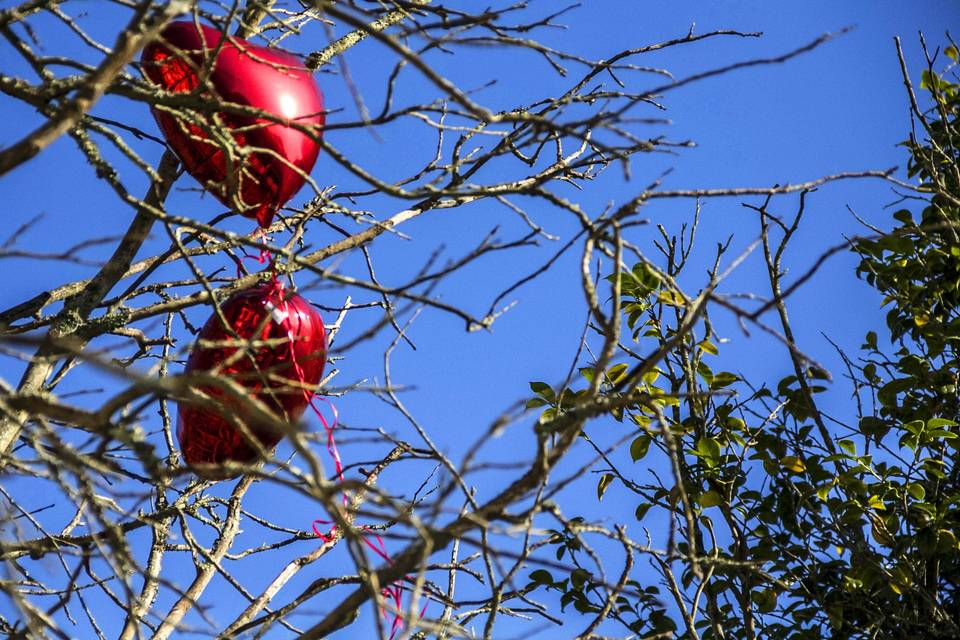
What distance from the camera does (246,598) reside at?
2.54m

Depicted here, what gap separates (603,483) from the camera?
2635mm

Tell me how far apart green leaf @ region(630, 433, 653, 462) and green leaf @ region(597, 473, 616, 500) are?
3.9 inches

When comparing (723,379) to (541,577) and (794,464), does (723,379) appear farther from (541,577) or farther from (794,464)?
(541,577)

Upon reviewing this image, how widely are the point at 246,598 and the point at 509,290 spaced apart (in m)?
1.31

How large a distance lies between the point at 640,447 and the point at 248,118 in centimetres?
126

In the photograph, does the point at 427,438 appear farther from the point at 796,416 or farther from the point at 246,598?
the point at 796,416

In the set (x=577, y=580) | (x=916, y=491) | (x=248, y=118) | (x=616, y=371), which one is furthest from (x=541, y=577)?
(x=248, y=118)

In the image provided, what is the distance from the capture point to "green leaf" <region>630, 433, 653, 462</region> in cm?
255

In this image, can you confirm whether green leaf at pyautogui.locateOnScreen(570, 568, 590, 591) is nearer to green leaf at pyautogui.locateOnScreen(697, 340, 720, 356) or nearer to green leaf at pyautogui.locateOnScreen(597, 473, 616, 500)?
green leaf at pyautogui.locateOnScreen(597, 473, 616, 500)

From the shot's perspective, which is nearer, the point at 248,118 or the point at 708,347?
the point at 248,118

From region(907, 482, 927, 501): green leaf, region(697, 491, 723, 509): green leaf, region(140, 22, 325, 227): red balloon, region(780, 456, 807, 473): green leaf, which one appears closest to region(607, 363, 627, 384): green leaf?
region(697, 491, 723, 509): green leaf

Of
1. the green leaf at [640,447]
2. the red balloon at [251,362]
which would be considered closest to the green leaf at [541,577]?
the green leaf at [640,447]

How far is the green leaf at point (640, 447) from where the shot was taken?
8.38ft

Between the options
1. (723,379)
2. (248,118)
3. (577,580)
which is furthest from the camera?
(723,379)
